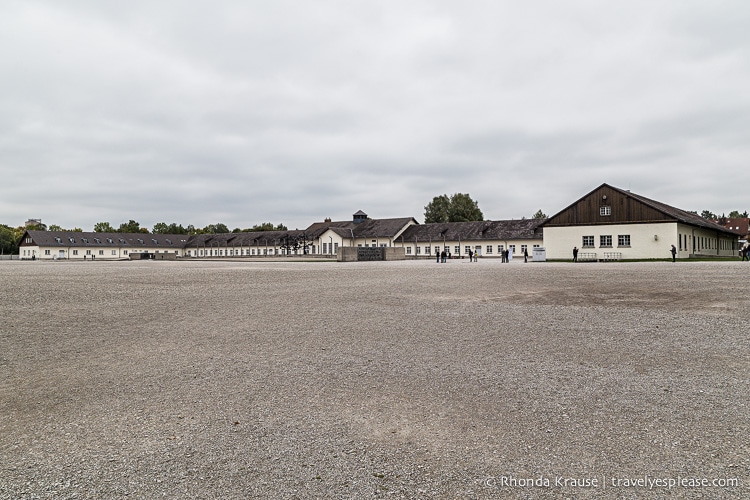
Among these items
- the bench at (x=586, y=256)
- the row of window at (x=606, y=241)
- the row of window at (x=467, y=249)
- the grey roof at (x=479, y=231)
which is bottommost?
the bench at (x=586, y=256)

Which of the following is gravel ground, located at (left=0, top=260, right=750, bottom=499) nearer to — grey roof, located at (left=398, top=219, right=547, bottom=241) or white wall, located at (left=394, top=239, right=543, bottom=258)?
white wall, located at (left=394, top=239, right=543, bottom=258)

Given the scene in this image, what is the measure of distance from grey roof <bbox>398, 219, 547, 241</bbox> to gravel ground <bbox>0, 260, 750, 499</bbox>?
198ft

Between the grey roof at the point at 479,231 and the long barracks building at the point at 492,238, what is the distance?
0.47 ft

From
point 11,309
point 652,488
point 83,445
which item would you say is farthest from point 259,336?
point 11,309

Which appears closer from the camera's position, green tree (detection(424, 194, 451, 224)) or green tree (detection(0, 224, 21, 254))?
green tree (detection(424, 194, 451, 224))

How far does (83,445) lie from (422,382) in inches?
125

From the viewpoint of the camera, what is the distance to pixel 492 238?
7012 centimetres

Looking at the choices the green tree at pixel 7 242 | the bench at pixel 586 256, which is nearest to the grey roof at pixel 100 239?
the green tree at pixel 7 242

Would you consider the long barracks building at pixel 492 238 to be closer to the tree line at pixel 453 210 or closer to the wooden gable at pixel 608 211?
the wooden gable at pixel 608 211

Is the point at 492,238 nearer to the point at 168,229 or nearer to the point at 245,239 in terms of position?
the point at 245,239

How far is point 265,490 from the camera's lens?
10.0ft

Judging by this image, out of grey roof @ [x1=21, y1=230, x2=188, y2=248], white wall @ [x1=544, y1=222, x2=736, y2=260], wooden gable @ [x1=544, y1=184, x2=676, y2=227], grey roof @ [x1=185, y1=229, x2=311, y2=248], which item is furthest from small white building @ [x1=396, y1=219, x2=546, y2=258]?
grey roof @ [x1=21, y1=230, x2=188, y2=248]

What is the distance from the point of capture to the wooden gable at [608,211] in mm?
40969

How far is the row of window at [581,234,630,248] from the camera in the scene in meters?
42.0
